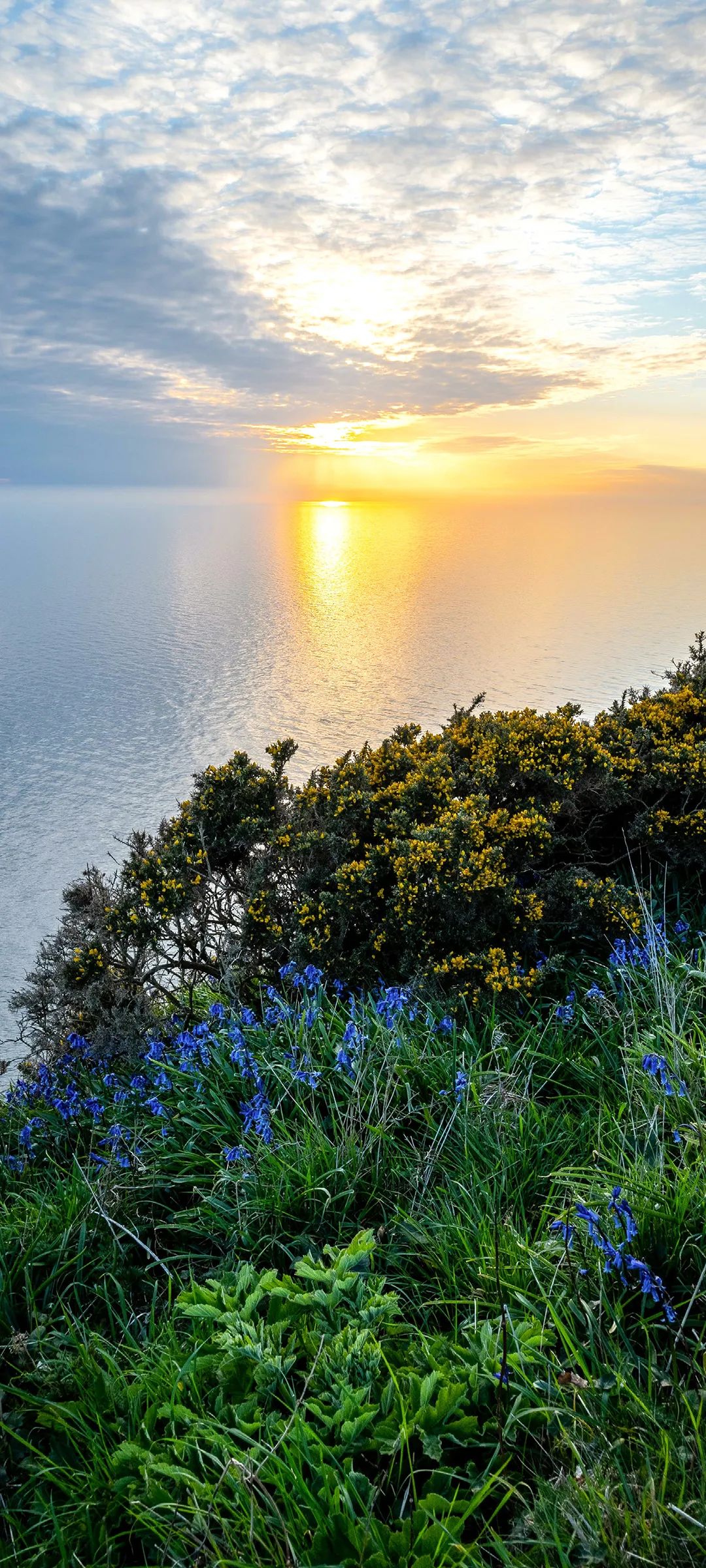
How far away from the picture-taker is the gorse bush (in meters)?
3.86

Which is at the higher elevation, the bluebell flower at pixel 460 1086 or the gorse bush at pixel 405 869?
the gorse bush at pixel 405 869

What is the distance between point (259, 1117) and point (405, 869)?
4.32 feet

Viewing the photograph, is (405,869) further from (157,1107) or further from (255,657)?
(255,657)

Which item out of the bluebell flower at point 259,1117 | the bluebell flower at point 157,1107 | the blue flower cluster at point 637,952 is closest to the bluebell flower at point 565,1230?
the bluebell flower at point 259,1117

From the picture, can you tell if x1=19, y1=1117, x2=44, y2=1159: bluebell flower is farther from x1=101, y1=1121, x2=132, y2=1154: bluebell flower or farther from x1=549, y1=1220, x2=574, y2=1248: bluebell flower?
x1=549, y1=1220, x2=574, y2=1248: bluebell flower

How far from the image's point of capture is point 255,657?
16562mm

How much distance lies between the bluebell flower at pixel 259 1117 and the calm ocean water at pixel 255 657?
193cm

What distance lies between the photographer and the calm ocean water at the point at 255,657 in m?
9.91

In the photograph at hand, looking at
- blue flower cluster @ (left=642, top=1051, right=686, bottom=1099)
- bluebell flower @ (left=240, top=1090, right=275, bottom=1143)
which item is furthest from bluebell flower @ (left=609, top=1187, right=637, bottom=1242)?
bluebell flower @ (left=240, top=1090, right=275, bottom=1143)

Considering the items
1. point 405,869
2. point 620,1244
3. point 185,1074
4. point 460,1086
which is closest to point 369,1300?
point 620,1244

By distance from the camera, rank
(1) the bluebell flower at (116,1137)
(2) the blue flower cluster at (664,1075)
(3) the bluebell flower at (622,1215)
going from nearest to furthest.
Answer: (3) the bluebell flower at (622,1215), (2) the blue flower cluster at (664,1075), (1) the bluebell flower at (116,1137)

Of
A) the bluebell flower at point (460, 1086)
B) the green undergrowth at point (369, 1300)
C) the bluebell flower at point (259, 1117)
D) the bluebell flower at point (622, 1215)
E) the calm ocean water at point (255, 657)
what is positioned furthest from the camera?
the calm ocean water at point (255, 657)

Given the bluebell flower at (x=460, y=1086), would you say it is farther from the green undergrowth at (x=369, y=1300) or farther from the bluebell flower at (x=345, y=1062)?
the bluebell flower at (x=345, y=1062)

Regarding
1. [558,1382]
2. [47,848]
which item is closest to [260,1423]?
[558,1382]
